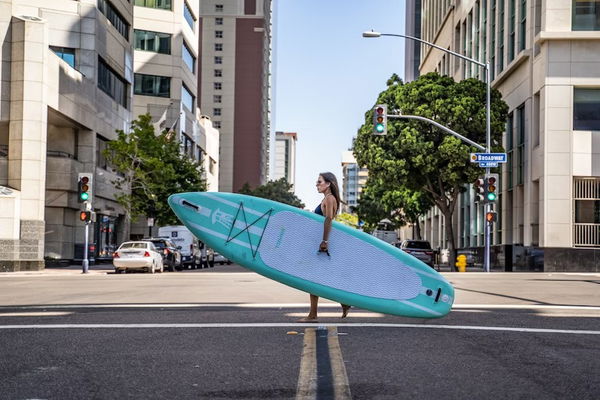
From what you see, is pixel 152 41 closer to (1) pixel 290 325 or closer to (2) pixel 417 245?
(2) pixel 417 245

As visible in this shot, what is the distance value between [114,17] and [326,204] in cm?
4412

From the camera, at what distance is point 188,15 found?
A: 74312mm

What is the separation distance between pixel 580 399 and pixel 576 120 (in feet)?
113

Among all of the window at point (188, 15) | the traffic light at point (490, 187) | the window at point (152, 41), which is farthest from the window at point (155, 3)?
the traffic light at point (490, 187)

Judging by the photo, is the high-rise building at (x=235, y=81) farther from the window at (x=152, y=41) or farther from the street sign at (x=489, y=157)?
the street sign at (x=489, y=157)

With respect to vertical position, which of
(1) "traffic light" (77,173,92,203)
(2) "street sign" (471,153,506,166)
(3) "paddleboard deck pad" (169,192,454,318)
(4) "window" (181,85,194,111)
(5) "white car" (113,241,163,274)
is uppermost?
(4) "window" (181,85,194,111)

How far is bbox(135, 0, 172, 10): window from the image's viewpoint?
6783 cm

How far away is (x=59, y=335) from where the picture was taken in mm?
8742

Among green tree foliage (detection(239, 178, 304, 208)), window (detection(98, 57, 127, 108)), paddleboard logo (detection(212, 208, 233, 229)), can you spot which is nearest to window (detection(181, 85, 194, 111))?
window (detection(98, 57, 127, 108))

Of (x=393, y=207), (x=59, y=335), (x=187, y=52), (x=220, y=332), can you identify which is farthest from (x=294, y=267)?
(x=187, y=52)

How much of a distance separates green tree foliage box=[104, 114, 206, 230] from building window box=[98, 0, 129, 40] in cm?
696

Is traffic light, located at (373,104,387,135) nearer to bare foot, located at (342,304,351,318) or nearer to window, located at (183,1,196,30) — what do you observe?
bare foot, located at (342,304,351,318)

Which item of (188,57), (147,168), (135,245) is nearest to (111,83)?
(147,168)

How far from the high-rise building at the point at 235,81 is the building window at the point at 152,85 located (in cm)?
6906
